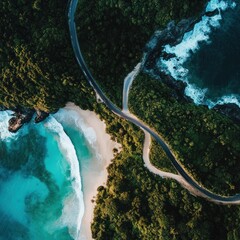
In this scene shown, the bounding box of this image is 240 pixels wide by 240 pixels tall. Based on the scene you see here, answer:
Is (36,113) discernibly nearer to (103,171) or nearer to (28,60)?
(28,60)

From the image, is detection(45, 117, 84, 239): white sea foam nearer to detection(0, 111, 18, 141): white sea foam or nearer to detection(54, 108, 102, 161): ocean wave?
detection(54, 108, 102, 161): ocean wave

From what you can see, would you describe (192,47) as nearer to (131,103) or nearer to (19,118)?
(131,103)

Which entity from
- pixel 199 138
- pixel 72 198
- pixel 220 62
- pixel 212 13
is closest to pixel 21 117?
pixel 72 198

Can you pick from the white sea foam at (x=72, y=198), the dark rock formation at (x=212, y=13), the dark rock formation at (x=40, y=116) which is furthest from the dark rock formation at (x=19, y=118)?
the dark rock formation at (x=212, y=13)

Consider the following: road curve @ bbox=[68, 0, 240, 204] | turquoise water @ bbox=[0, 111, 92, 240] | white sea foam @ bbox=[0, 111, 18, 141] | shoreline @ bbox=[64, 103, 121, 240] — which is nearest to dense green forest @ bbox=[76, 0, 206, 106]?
road curve @ bbox=[68, 0, 240, 204]

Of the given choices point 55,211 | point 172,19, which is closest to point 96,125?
point 55,211
